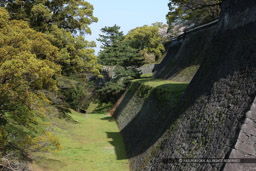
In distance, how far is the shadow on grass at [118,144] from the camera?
15736 mm

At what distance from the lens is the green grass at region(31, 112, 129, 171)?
1291 cm

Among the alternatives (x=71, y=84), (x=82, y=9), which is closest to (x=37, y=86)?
(x=71, y=84)

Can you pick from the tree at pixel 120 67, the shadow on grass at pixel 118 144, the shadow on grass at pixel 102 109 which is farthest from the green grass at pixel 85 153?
the shadow on grass at pixel 102 109

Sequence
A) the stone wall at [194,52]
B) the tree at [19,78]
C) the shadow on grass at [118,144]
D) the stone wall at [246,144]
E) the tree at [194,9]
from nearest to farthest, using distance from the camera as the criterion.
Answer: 1. the stone wall at [246,144]
2. the tree at [19,78]
3. the shadow on grass at [118,144]
4. the stone wall at [194,52]
5. the tree at [194,9]

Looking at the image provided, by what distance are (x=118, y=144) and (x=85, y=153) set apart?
379 cm

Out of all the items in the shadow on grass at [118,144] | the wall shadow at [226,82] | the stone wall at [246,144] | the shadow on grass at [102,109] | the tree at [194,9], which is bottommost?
the shadow on grass at [102,109]

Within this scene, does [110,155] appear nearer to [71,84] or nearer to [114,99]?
[71,84]

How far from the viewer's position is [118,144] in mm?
18875

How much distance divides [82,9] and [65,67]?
6.28 m

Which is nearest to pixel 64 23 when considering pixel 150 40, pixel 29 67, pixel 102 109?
pixel 29 67

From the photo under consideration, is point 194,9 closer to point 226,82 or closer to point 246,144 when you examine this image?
point 226,82

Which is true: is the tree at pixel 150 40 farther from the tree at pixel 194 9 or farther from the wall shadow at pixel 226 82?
the wall shadow at pixel 226 82

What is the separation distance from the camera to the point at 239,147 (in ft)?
16.8

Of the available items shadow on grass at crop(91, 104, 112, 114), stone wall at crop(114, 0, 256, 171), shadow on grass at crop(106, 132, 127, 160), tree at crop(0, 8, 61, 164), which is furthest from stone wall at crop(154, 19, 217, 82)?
shadow on grass at crop(91, 104, 112, 114)
